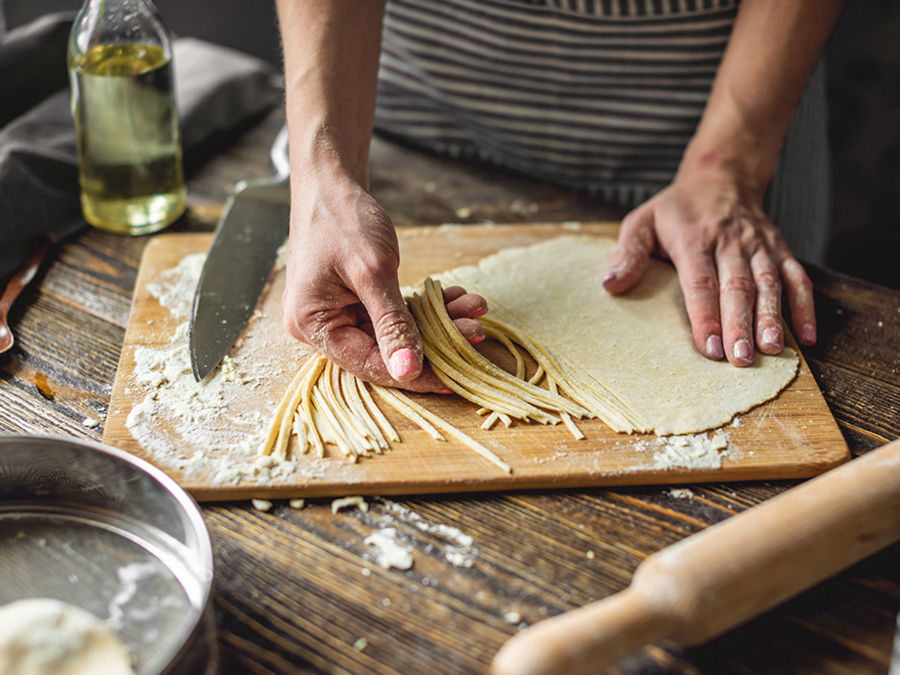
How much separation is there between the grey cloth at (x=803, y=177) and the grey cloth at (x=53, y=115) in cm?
160

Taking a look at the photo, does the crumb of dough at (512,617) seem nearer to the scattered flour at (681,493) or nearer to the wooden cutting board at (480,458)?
the wooden cutting board at (480,458)

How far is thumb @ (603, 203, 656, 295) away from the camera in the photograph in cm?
170

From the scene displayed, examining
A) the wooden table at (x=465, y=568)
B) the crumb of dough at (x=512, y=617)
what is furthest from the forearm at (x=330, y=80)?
the crumb of dough at (x=512, y=617)

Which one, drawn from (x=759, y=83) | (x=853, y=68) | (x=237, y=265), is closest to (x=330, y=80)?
(x=237, y=265)

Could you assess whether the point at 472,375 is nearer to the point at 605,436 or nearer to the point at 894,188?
the point at 605,436

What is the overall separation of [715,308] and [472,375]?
56cm

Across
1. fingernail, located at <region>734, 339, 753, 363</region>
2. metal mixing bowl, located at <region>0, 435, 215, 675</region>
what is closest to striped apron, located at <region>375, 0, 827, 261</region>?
fingernail, located at <region>734, 339, 753, 363</region>

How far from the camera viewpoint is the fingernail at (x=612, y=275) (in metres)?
1.69

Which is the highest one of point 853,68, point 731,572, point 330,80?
point 330,80

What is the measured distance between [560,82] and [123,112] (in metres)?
1.14

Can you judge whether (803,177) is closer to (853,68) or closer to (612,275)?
(612,275)

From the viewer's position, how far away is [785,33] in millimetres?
1814

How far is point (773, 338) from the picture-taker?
1.54 metres

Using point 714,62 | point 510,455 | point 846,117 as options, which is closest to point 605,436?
point 510,455
